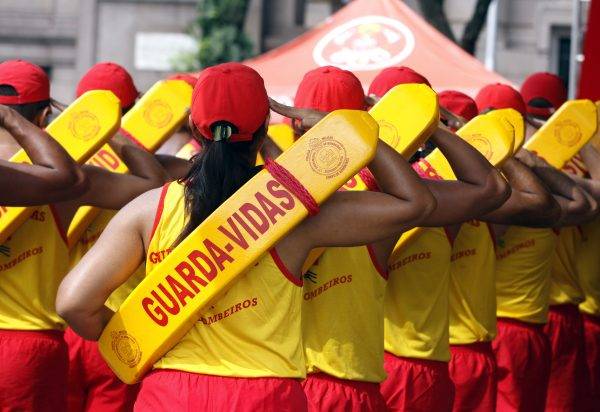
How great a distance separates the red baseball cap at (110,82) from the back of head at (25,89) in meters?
1.22

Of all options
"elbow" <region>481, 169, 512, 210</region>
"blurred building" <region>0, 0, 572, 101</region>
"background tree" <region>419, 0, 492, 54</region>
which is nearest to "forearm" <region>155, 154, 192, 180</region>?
"elbow" <region>481, 169, 512, 210</region>

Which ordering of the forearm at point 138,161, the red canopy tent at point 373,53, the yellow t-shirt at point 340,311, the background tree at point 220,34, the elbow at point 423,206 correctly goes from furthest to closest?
the background tree at point 220,34 → the red canopy tent at point 373,53 → the forearm at point 138,161 → the yellow t-shirt at point 340,311 → the elbow at point 423,206

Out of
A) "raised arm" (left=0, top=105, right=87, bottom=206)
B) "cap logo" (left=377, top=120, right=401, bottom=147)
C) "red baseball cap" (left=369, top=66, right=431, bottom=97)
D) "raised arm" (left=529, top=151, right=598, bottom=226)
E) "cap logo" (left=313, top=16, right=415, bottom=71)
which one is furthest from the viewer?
"cap logo" (left=313, top=16, right=415, bottom=71)

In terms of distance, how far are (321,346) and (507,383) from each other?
2.59 metres

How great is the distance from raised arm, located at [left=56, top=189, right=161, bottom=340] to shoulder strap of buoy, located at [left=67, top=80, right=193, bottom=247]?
242 cm

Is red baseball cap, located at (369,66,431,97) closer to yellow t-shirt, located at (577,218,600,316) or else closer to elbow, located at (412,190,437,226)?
elbow, located at (412,190,437,226)

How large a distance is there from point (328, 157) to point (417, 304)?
2.05 metres

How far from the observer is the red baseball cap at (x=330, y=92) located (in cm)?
621

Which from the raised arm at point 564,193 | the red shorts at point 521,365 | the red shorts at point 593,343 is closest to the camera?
the raised arm at point 564,193

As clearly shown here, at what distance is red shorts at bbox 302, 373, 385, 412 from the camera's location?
238 inches

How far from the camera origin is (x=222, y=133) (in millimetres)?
4895

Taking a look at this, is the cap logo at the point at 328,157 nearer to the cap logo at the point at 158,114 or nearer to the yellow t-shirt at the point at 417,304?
the yellow t-shirt at the point at 417,304

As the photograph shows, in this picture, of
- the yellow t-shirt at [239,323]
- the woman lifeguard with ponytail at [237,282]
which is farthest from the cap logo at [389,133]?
the yellow t-shirt at [239,323]

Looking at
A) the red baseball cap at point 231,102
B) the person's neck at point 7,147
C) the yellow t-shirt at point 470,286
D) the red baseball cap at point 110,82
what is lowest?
the yellow t-shirt at point 470,286
